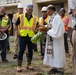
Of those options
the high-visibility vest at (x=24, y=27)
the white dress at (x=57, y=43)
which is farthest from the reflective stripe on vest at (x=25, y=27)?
the white dress at (x=57, y=43)

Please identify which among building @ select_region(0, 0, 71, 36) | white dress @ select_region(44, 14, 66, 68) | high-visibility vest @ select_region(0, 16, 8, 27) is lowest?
white dress @ select_region(44, 14, 66, 68)

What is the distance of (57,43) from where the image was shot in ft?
25.5

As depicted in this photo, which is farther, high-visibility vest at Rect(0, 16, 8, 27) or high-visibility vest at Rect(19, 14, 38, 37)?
high-visibility vest at Rect(0, 16, 8, 27)

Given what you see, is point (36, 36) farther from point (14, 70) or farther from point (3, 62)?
point (3, 62)

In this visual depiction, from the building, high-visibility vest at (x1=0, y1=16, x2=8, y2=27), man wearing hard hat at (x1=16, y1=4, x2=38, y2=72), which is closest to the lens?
man wearing hard hat at (x1=16, y1=4, x2=38, y2=72)

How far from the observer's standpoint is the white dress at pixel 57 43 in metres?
7.56

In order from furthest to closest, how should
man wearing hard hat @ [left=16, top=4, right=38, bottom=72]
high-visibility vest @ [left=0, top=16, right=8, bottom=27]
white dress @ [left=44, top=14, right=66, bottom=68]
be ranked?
high-visibility vest @ [left=0, top=16, right=8, bottom=27] → man wearing hard hat @ [left=16, top=4, right=38, bottom=72] → white dress @ [left=44, top=14, right=66, bottom=68]

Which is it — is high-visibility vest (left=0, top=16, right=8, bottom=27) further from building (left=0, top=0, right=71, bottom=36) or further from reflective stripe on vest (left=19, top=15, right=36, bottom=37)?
building (left=0, top=0, right=71, bottom=36)

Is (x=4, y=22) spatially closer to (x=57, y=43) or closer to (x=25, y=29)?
(x=25, y=29)

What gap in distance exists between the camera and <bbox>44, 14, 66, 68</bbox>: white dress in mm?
7562

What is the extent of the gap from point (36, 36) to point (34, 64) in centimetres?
196

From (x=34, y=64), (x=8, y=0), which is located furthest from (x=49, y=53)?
(x=8, y=0)

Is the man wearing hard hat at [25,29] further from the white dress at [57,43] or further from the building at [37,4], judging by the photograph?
the building at [37,4]

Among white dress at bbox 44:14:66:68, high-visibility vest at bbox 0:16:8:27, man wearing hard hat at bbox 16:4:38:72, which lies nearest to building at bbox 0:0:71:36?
high-visibility vest at bbox 0:16:8:27
